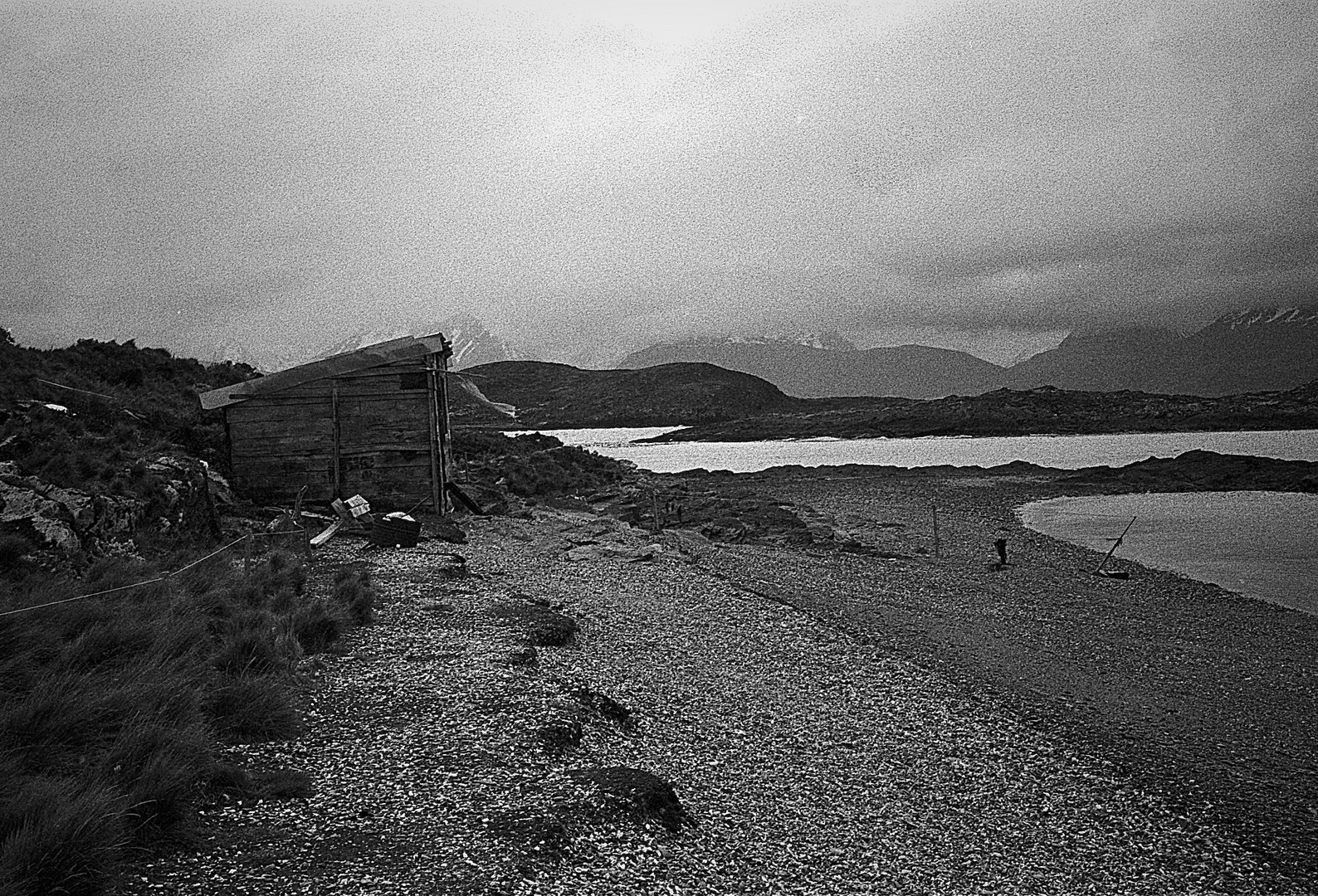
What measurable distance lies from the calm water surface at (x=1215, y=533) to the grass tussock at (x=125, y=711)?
2190 centimetres

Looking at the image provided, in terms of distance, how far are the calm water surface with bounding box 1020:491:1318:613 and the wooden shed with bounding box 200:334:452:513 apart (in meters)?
21.8

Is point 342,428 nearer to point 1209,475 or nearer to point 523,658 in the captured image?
point 523,658

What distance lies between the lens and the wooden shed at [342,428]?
70.4ft

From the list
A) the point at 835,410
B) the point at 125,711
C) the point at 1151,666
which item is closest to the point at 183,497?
the point at 125,711

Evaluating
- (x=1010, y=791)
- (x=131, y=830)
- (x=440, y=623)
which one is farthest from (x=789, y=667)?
(x=131, y=830)

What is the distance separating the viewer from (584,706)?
919 centimetres

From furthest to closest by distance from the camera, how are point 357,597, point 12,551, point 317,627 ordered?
point 357,597, point 317,627, point 12,551

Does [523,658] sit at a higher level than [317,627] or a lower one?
lower

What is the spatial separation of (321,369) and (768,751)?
16728mm

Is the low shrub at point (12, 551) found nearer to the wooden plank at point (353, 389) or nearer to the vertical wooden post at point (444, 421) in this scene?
the wooden plank at point (353, 389)

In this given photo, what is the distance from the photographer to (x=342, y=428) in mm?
21938

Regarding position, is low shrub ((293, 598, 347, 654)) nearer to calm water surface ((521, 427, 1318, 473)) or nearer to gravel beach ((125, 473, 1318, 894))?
gravel beach ((125, 473, 1318, 894))

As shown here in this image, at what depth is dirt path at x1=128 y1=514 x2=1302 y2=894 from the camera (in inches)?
230

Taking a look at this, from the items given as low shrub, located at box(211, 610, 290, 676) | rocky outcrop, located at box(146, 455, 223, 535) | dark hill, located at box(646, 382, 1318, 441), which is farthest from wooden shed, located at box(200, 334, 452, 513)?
dark hill, located at box(646, 382, 1318, 441)
